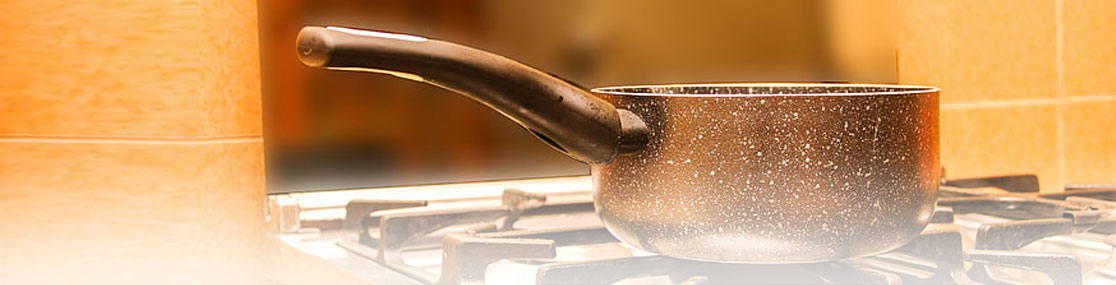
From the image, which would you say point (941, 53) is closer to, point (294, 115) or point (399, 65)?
point (294, 115)

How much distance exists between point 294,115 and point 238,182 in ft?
0.20

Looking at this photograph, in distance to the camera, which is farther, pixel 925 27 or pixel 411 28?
pixel 925 27

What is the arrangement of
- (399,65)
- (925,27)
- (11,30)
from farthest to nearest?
(925,27), (11,30), (399,65)

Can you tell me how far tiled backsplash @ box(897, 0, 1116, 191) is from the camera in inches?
36.8

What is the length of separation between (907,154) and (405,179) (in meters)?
0.44

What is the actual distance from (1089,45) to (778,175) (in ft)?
2.47

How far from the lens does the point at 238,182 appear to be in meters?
0.71

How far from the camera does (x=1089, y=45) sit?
0.98m

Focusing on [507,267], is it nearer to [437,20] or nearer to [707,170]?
[707,170]

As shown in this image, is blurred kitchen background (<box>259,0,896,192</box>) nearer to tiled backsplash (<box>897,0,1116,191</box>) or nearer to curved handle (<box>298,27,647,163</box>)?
tiled backsplash (<box>897,0,1116,191</box>)

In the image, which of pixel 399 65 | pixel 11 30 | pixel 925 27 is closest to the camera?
pixel 399 65

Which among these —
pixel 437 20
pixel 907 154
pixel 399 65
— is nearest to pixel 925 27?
pixel 437 20

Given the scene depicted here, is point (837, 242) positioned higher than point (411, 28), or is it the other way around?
point (411, 28)

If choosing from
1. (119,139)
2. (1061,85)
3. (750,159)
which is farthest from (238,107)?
(1061,85)
